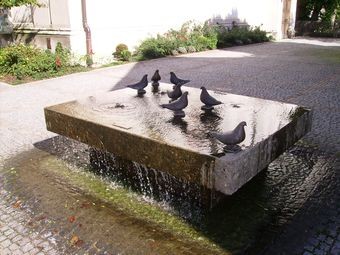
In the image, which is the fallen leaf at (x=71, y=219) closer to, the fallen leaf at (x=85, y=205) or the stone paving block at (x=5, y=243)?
the fallen leaf at (x=85, y=205)

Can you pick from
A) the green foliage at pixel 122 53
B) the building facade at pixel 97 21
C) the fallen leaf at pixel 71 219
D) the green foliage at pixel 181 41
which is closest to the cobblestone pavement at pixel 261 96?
the fallen leaf at pixel 71 219

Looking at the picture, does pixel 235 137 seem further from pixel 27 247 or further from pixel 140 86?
pixel 140 86

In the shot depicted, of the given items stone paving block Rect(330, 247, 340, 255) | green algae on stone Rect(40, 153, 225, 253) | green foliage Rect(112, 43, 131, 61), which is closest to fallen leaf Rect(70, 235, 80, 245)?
green algae on stone Rect(40, 153, 225, 253)

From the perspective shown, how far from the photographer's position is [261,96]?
7695 millimetres

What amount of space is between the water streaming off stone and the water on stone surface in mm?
739

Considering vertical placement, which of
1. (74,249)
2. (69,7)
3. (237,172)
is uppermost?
(69,7)

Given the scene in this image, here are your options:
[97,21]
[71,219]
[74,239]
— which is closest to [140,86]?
[71,219]

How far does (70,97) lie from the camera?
7875 mm

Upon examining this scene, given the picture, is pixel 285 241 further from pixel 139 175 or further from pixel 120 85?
pixel 120 85

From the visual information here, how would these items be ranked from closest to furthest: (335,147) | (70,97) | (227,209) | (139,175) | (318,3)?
(227,209) < (139,175) < (335,147) < (70,97) < (318,3)

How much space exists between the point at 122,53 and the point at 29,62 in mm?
3675

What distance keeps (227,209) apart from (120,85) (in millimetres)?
6221

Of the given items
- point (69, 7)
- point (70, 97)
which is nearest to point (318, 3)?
point (69, 7)

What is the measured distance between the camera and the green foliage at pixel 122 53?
13.3 m
